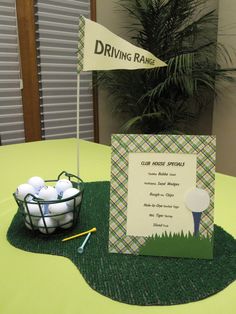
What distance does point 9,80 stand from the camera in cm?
270

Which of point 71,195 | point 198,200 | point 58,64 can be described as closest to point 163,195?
point 198,200

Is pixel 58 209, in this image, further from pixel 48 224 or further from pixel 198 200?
pixel 198 200

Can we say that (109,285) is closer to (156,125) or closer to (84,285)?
(84,285)

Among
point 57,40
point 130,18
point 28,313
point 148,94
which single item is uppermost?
point 130,18

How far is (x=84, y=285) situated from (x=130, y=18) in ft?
10.5

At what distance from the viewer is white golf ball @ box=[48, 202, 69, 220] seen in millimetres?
647

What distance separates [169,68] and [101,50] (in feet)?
6.88

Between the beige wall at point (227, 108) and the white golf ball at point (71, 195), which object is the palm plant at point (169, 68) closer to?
the beige wall at point (227, 108)

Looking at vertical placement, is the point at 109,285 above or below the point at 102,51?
below

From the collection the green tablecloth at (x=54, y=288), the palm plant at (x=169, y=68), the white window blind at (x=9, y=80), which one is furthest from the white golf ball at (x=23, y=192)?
the white window blind at (x=9, y=80)

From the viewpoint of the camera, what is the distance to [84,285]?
0.54 metres

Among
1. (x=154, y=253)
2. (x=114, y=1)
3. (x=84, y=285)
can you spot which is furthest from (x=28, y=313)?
(x=114, y=1)

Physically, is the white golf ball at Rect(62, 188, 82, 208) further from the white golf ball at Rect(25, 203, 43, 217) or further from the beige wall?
the beige wall

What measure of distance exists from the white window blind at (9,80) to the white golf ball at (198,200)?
246cm
